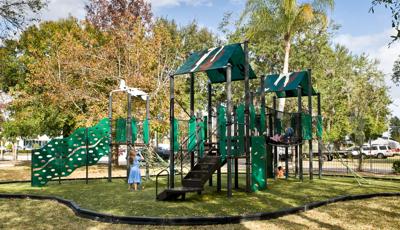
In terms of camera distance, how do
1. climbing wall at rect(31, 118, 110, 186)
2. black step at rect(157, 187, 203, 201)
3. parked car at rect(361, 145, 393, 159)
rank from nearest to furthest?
1. black step at rect(157, 187, 203, 201)
2. climbing wall at rect(31, 118, 110, 186)
3. parked car at rect(361, 145, 393, 159)

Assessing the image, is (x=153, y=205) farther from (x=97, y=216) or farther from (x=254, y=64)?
(x=254, y=64)

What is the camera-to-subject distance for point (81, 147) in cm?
1716

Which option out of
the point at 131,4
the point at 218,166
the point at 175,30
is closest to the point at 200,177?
the point at 218,166

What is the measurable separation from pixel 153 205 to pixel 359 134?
55.9 feet

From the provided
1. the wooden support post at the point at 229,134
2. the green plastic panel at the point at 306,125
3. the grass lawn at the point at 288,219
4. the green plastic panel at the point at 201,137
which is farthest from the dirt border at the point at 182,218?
the green plastic panel at the point at 306,125

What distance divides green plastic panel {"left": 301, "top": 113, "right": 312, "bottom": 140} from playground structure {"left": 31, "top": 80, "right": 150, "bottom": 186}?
21.9 feet

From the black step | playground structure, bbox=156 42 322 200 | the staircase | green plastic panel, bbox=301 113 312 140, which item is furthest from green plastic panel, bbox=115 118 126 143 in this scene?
green plastic panel, bbox=301 113 312 140

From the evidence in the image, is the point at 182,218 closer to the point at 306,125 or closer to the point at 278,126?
the point at 278,126

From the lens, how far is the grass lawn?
300 inches

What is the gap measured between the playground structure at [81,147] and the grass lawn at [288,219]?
5.55m

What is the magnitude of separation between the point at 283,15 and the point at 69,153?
14.0 metres

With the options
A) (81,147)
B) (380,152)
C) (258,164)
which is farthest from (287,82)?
(380,152)

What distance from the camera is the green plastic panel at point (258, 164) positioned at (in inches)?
502

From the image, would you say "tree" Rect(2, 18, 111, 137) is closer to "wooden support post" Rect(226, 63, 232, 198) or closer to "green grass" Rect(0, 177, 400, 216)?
"green grass" Rect(0, 177, 400, 216)
